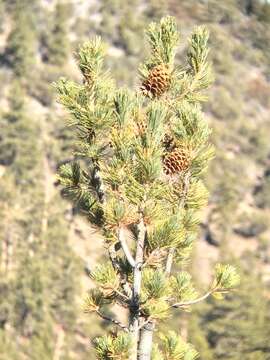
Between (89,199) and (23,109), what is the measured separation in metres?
A: 68.1

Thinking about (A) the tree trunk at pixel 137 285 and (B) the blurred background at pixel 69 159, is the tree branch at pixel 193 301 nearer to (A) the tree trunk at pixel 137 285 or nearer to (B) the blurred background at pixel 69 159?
(A) the tree trunk at pixel 137 285

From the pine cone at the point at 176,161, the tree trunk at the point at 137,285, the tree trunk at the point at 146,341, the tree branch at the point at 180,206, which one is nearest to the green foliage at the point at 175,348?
the tree trunk at the point at 146,341

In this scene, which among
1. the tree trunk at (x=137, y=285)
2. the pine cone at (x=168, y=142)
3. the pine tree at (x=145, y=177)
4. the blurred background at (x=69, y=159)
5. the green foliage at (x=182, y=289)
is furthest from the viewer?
the blurred background at (x=69, y=159)

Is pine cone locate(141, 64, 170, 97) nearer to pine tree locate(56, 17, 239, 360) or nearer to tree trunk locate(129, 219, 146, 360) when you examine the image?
pine tree locate(56, 17, 239, 360)

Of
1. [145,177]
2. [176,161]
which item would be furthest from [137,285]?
[176,161]

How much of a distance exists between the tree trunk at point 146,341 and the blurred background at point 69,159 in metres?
24.0

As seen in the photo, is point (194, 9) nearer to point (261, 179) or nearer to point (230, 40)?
point (230, 40)

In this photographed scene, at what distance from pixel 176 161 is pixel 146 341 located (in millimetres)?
1567

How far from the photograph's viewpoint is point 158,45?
19.6 feet

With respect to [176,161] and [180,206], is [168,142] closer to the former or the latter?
[176,161]

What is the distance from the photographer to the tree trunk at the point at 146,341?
18.5ft

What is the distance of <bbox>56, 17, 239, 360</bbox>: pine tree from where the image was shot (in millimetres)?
5438

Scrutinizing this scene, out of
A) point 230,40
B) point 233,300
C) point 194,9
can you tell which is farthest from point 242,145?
point 233,300

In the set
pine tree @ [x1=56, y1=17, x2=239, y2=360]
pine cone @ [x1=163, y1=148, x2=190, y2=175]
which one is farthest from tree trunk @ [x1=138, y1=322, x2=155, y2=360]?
pine cone @ [x1=163, y1=148, x2=190, y2=175]
